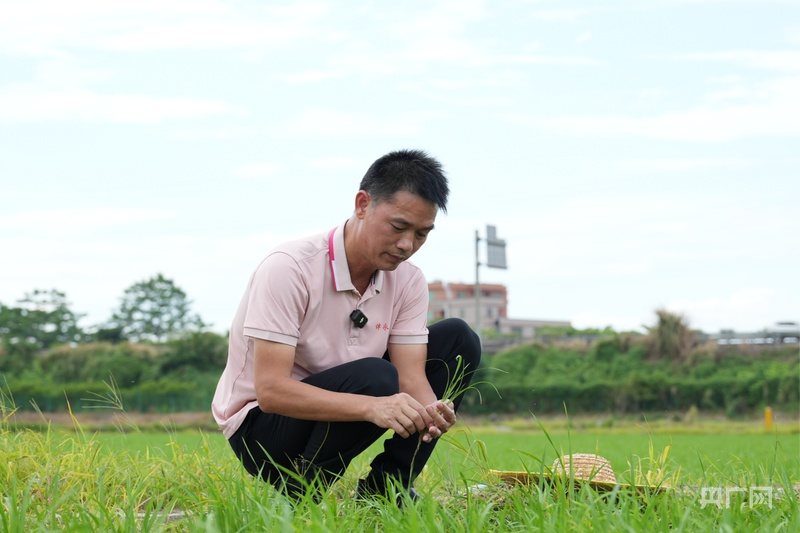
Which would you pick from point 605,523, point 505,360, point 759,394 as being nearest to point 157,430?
point 505,360

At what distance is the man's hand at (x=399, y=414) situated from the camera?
301 centimetres

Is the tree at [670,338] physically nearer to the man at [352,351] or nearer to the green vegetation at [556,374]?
the green vegetation at [556,374]

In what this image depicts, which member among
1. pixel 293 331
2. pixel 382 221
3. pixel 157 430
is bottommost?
pixel 157 430

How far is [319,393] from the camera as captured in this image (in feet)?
10.3

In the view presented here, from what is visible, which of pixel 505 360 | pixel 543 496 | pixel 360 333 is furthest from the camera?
pixel 505 360

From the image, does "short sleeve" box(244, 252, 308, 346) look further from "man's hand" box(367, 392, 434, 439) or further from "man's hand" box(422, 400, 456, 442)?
"man's hand" box(422, 400, 456, 442)

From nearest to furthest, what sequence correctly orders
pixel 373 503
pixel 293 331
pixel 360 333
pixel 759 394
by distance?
pixel 373 503 → pixel 293 331 → pixel 360 333 → pixel 759 394

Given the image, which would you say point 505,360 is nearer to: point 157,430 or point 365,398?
point 157,430

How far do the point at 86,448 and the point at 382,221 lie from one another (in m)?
1.66

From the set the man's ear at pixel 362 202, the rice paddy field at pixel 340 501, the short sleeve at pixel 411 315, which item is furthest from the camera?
the short sleeve at pixel 411 315

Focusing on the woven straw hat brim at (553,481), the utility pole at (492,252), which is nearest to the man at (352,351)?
the woven straw hat brim at (553,481)

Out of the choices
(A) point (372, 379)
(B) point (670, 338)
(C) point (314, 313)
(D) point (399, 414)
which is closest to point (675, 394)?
(B) point (670, 338)

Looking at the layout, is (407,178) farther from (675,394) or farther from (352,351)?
(675,394)

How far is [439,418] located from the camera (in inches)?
121
